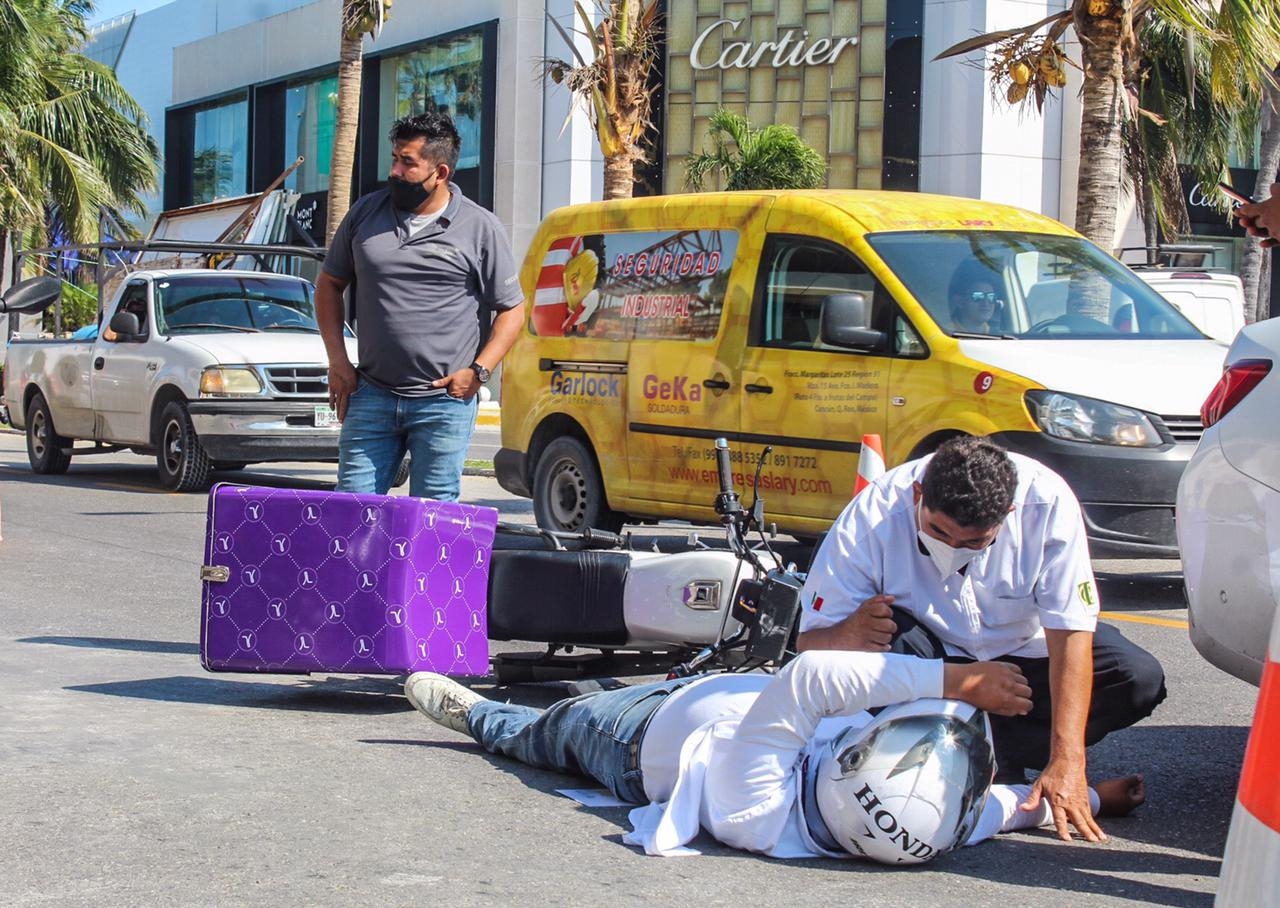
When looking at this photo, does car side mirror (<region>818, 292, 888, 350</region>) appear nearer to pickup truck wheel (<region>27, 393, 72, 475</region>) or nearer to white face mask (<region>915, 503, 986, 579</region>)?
white face mask (<region>915, 503, 986, 579</region>)

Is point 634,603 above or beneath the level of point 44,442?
beneath

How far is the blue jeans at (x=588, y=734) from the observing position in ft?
14.9

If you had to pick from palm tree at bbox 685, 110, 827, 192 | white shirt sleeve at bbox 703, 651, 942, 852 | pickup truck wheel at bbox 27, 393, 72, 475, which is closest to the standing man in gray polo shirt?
white shirt sleeve at bbox 703, 651, 942, 852

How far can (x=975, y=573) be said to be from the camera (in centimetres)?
443

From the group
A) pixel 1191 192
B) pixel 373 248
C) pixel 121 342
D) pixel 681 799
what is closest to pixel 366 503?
pixel 373 248

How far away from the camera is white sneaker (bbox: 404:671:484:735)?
17.6ft

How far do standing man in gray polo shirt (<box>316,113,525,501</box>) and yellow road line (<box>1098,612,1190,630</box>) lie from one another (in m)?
3.31

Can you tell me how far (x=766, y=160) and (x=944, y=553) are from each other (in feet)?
82.5

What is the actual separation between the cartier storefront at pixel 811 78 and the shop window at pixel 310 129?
31.3 ft

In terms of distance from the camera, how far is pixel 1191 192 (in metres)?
29.7

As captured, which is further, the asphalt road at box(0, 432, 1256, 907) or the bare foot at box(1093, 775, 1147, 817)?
the bare foot at box(1093, 775, 1147, 817)

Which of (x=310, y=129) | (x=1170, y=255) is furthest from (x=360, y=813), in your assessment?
(x=310, y=129)

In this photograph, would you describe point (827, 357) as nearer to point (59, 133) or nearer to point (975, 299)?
point (975, 299)

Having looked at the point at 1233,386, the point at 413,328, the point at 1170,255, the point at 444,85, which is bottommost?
the point at 1233,386
